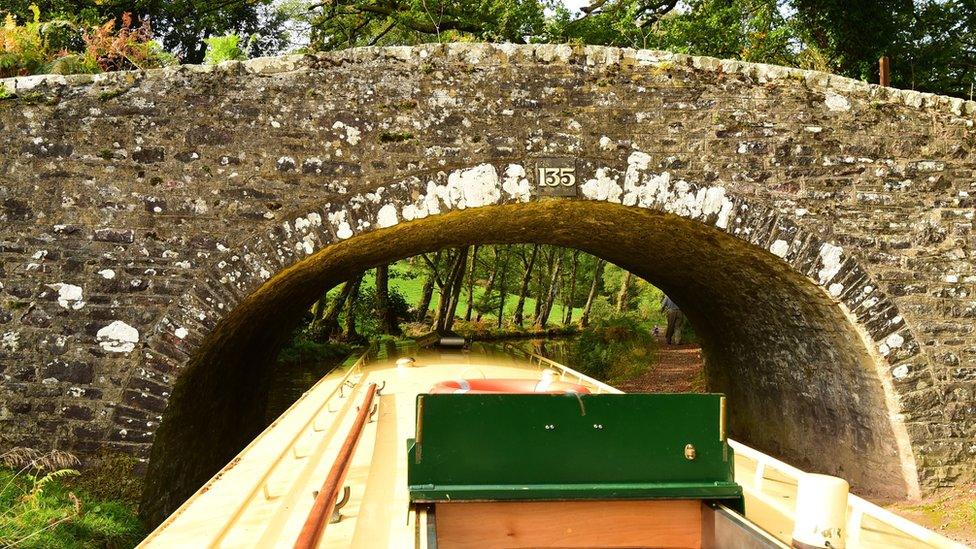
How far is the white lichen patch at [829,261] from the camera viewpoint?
569cm

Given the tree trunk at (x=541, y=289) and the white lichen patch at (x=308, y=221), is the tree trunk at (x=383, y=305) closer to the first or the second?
the tree trunk at (x=541, y=289)

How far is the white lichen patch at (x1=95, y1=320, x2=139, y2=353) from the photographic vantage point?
5.15 metres

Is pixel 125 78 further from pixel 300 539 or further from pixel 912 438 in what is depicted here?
pixel 912 438

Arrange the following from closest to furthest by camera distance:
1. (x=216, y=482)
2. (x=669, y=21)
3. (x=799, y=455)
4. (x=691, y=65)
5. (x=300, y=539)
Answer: (x=300, y=539) < (x=216, y=482) < (x=691, y=65) < (x=799, y=455) < (x=669, y=21)

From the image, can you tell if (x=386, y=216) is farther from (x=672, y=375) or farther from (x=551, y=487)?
(x=672, y=375)

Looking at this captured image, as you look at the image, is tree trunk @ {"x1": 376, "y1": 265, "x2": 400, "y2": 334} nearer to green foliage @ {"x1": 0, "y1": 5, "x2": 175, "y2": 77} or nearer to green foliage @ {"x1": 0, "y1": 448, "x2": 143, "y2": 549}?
green foliage @ {"x1": 0, "y1": 5, "x2": 175, "y2": 77}

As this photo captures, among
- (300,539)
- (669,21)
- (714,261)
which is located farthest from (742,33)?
(300,539)

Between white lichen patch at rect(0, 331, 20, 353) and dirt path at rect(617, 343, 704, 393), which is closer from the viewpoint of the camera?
white lichen patch at rect(0, 331, 20, 353)

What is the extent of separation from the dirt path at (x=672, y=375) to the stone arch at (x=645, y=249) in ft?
19.8

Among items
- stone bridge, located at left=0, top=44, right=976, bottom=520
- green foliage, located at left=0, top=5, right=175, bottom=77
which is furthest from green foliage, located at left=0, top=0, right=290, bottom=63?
stone bridge, located at left=0, top=44, right=976, bottom=520

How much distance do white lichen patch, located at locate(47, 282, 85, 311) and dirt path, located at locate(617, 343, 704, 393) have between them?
1010 centimetres

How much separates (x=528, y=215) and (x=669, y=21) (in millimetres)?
8136

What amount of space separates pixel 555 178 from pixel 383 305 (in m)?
13.8

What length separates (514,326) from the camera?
2395 centimetres
